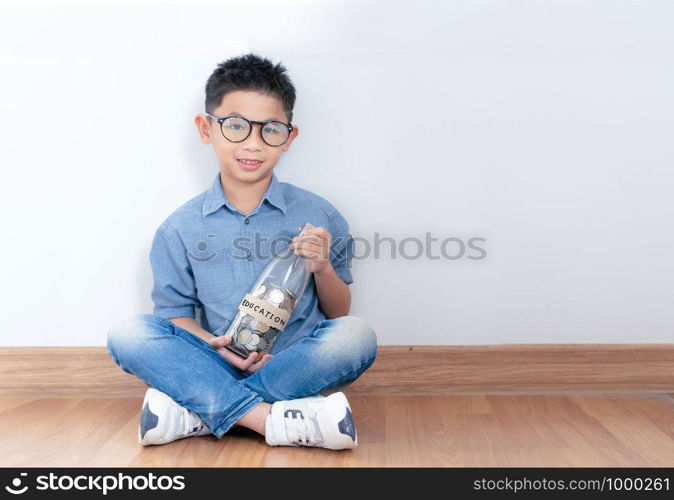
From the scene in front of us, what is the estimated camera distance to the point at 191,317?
1470 mm

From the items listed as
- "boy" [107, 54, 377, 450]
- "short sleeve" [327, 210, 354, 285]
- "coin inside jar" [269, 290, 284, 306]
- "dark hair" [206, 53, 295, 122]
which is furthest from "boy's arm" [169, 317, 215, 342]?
"dark hair" [206, 53, 295, 122]

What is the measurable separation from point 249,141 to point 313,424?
1.54 feet

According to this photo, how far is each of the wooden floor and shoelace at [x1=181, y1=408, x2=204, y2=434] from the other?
0.8 inches

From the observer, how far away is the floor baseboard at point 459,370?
1.58 metres

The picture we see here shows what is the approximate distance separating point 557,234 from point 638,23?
0.39 m

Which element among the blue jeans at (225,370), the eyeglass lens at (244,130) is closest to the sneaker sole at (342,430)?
the blue jeans at (225,370)

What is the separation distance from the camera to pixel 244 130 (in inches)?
55.2

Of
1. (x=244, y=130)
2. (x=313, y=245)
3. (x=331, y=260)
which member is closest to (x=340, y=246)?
(x=331, y=260)

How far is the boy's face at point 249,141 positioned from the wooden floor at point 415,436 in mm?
416

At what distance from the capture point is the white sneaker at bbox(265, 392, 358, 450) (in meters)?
1.19

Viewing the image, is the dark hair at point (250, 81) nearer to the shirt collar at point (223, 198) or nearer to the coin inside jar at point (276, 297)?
the shirt collar at point (223, 198)

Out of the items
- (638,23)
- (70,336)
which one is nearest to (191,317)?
(70,336)

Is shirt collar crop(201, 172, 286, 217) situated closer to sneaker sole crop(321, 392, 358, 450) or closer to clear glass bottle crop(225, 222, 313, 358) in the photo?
clear glass bottle crop(225, 222, 313, 358)
